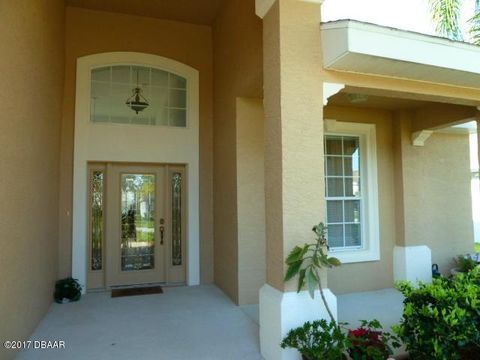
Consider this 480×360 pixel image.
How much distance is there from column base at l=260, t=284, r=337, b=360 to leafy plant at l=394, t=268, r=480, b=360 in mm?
751

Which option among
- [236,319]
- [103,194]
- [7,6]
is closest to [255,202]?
[236,319]

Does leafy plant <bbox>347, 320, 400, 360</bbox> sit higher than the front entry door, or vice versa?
the front entry door

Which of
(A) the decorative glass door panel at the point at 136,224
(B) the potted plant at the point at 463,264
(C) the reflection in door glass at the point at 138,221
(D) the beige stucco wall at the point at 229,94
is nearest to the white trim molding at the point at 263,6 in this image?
(D) the beige stucco wall at the point at 229,94

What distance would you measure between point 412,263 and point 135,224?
5.33m

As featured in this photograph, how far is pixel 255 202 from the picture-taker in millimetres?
5770

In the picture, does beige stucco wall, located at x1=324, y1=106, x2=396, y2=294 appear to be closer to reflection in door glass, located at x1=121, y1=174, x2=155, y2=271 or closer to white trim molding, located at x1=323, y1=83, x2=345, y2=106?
white trim molding, located at x1=323, y1=83, x2=345, y2=106

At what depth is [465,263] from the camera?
6.70 m

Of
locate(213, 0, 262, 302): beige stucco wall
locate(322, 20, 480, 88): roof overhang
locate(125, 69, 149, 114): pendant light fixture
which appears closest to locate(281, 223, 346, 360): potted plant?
locate(322, 20, 480, 88): roof overhang

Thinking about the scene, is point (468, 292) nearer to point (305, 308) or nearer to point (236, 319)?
point (305, 308)

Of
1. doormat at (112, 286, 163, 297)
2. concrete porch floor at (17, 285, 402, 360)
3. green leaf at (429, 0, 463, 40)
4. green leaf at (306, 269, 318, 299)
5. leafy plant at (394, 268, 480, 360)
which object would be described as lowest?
concrete porch floor at (17, 285, 402, 360)

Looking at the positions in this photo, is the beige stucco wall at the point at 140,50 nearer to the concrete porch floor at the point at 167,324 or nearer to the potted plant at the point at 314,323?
the concrete porch floor at the point at 167,324

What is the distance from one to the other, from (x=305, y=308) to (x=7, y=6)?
4.34 metres

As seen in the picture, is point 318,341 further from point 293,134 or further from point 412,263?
point 412,263

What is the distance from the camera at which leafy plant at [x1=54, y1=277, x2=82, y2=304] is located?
233 inches
